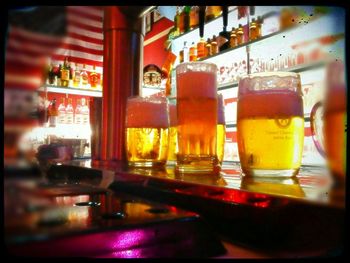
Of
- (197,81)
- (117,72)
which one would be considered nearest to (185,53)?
(117,72)

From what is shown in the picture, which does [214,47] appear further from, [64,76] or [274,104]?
[274,104]

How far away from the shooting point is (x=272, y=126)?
0.77m

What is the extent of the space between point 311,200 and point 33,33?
41 cm

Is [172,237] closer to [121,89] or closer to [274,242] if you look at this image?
[274,242]

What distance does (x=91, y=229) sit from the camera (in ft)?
1.55

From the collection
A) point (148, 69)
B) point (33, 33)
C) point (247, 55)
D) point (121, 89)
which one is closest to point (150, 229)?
point (33, 33)

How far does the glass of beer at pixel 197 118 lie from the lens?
0.91m

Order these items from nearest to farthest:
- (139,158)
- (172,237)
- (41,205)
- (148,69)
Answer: (41,205), (172,237), (139,158), (148,69)

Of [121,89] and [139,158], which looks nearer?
[139,158]

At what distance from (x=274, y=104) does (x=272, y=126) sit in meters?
0.05

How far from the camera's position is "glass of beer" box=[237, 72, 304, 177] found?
0.77 meters

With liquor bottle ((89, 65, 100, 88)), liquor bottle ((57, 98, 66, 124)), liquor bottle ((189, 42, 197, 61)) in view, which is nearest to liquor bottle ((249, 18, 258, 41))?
liquor bottle ((189, 42, 197, 61))

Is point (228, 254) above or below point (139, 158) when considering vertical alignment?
below

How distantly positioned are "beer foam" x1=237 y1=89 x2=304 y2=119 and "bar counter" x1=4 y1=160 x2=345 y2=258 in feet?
0.78
